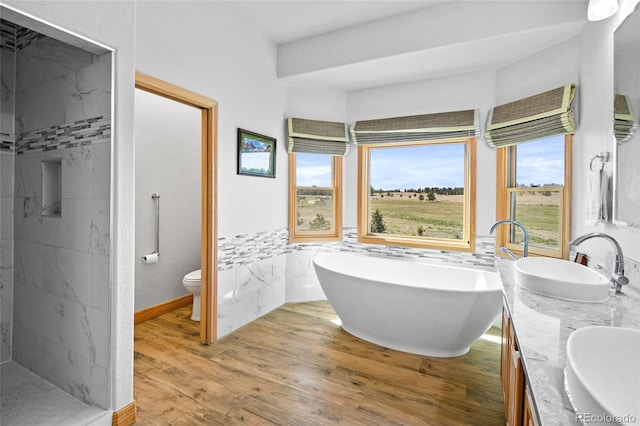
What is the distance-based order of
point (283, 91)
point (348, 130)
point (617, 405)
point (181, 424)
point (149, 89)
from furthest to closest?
point (348, 130) < point (283, 91) < point (149, 89) < point (181, 424) < point (617, 405)

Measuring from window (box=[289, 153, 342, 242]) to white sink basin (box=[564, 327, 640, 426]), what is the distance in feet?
10.2

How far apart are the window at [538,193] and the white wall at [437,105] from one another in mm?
128

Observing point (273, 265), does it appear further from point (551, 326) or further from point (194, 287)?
point (551, 326)

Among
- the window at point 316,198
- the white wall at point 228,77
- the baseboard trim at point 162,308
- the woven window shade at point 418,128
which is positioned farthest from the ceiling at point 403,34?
the baseboard trim at point 162,308

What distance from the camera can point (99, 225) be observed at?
70.4 inches

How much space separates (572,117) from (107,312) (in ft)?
11.7

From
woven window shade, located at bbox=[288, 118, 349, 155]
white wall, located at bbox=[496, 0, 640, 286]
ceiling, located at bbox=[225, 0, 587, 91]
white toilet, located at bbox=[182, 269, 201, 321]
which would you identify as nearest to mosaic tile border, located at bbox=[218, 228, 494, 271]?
white toilet, located at bbox=[182, 269, 201, 321]

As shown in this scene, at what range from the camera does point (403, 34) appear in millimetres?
2930

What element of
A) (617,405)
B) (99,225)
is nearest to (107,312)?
(99,225)

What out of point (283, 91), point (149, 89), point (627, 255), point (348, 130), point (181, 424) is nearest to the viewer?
point (627, 255)

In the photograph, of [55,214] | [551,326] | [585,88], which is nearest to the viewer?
[551,326]

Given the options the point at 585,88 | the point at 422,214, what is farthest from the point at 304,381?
the point at 585,88

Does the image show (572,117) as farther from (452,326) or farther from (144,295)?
(144,295)

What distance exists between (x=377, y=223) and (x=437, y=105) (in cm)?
153
